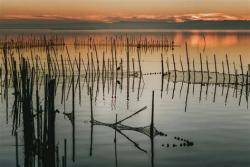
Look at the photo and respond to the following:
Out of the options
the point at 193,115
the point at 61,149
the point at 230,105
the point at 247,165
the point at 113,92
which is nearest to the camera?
the point at 247,165

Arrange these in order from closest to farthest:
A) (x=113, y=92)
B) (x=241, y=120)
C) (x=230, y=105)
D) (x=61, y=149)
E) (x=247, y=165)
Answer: (x=247, y=165), (x=61, y=149), (x=241, y=120), (x=230, y=105), (x=113, y=92)

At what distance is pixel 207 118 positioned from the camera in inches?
1229

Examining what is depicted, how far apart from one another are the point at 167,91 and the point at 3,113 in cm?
1645

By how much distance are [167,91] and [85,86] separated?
687 cm

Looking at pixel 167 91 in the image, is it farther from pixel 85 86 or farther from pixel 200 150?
pixel 200 150

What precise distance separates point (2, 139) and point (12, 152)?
97.2 inches

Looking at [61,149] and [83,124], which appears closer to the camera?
[61,149]

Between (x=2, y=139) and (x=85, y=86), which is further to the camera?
(x=85, y=86)

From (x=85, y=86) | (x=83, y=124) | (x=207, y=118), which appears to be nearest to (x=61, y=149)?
(x=83, y=124)

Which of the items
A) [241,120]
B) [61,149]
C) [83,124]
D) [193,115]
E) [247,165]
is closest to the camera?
[247,165]

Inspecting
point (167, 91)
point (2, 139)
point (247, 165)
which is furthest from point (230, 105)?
point (2, 139)

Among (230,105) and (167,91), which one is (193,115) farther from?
(167,91)

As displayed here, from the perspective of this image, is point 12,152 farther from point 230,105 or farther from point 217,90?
point 217,90

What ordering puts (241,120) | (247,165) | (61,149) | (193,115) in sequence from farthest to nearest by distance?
(193,115)
(241,120)
(61,149)
(247,165)
